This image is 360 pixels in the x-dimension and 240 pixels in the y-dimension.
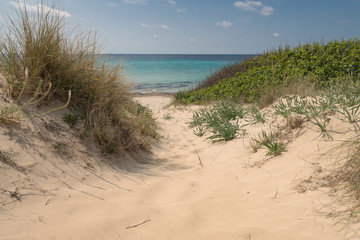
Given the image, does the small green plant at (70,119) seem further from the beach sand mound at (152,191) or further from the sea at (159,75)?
the sea at (159,75)

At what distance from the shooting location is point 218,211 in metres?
2.09

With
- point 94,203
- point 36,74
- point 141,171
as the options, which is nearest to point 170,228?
point 94,203

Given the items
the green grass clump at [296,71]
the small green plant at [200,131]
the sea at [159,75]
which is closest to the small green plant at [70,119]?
the sea at [159,75]

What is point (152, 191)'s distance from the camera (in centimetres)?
261

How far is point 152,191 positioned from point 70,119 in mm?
1619

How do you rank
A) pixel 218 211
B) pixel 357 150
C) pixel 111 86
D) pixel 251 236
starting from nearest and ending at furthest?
pixel 251 236, pixel 218 211, pixel 357 150, pixel 111 86

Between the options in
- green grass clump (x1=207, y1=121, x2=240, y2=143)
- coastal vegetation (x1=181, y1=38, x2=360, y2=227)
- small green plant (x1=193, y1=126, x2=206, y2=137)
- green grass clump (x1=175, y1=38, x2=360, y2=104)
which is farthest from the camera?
green grass clump (x1=175, y1=38, x2=360, y2=104)

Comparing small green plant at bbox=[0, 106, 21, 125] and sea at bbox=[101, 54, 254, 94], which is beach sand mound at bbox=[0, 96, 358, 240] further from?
sea at bbox=[101, 54, 254, 94]

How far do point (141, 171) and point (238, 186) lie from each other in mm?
1356

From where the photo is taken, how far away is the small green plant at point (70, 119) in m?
3.33

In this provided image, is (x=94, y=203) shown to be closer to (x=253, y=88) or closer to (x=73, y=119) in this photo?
(x=73, y=119)

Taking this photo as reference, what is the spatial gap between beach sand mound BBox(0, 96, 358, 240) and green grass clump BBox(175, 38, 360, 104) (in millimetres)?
4354

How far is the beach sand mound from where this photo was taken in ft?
5.76

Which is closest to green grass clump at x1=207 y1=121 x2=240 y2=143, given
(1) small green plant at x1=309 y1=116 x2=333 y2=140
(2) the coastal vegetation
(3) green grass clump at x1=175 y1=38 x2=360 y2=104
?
(2) the coastal vegetation
